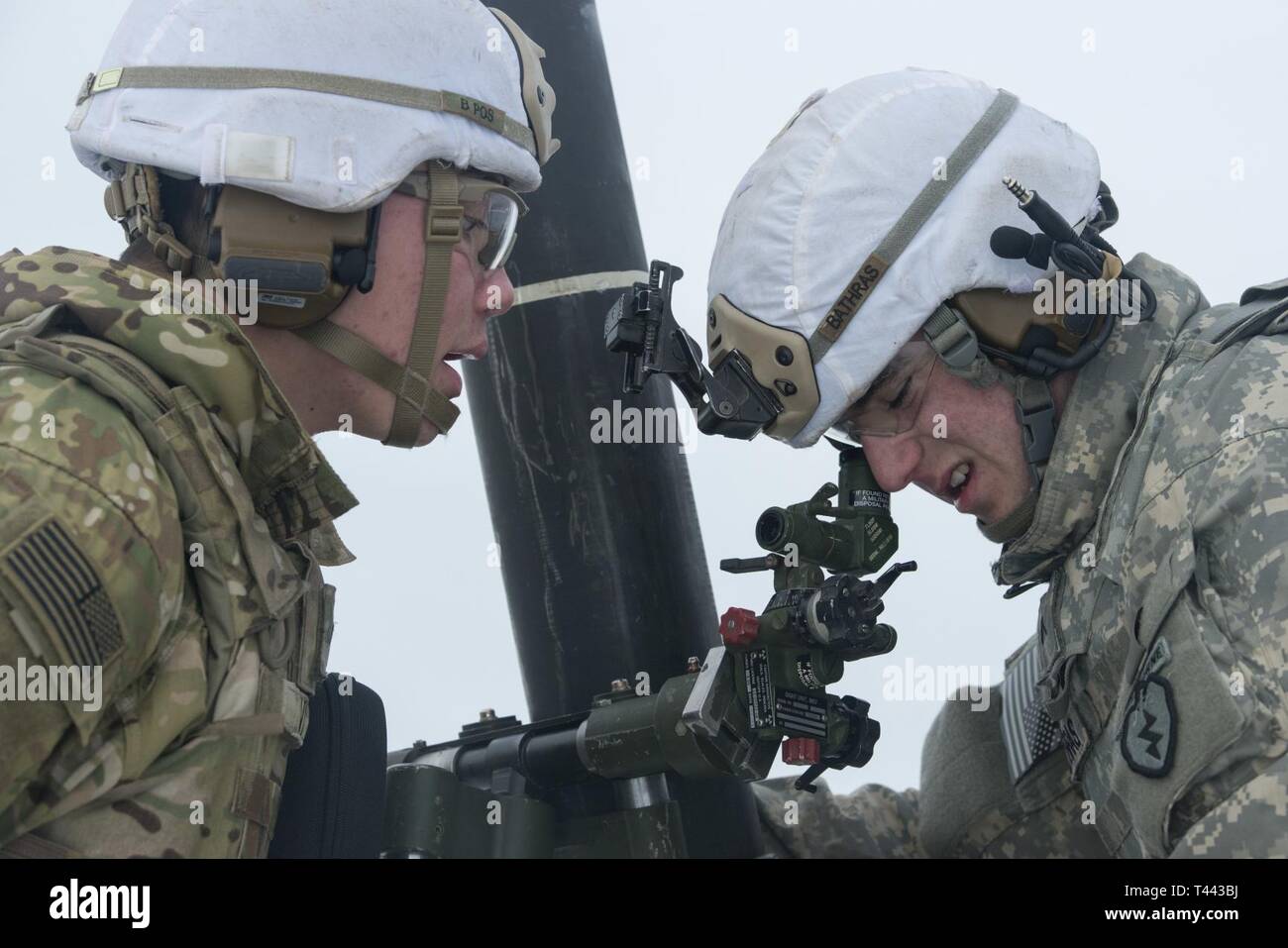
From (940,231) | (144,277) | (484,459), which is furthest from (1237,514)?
(484,459)

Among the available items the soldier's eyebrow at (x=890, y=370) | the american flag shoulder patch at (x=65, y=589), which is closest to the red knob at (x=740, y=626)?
the soldier's eyebrow at (x=890, y=370)

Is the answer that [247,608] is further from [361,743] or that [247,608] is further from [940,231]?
[940,231]

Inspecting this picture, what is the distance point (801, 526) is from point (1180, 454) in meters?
0.99

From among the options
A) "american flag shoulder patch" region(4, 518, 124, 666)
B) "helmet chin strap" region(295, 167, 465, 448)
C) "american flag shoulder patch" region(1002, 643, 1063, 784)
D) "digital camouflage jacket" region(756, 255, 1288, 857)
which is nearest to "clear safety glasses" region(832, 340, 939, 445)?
"digital camouflage jacket" region(756, 255, 1288, 857)

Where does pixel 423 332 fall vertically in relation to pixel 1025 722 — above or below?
above

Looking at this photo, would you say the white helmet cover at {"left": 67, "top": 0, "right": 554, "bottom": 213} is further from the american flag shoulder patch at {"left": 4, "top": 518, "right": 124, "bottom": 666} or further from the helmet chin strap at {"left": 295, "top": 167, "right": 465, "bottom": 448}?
the american flag shoulder patch at {"left": 4, "top": 518, "right": 124, "bottom": 666}

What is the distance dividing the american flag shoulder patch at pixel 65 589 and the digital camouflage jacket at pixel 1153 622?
1.86 metres

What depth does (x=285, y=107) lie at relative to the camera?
298 centimetres

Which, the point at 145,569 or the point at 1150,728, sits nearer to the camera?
the point at 145,569

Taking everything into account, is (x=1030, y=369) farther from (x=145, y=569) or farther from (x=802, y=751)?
(x=145, y=569)

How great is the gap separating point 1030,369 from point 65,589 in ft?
7.02

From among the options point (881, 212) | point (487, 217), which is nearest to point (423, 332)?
point (487, 217)

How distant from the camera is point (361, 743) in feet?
10.7

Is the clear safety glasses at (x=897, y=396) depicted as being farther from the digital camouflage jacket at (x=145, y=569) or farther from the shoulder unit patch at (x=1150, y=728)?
the digital camouflage jacket at (x=145, y=569)
